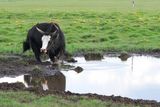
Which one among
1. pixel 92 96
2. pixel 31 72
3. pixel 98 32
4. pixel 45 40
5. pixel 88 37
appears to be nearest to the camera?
pixel 92 96

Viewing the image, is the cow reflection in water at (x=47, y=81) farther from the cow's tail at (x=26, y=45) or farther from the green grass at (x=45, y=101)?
the cow's tail at (x=26, y=45)

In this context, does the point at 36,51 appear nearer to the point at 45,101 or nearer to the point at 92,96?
the point at 92,96

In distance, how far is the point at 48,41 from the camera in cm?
1831

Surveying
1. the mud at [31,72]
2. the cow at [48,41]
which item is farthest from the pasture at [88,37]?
the cow at [48,41]

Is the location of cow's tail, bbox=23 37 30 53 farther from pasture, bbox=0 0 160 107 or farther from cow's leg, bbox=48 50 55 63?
cow's leg, bbox=48 50 55 63

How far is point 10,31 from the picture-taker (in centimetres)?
2702

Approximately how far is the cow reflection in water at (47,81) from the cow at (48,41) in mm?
2219

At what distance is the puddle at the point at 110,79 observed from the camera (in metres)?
14.2

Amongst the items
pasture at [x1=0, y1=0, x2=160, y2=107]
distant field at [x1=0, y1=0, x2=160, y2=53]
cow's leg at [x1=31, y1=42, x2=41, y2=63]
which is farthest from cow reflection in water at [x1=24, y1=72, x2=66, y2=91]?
distant field at [x1=0, y1=0, x2=160, y2=53]

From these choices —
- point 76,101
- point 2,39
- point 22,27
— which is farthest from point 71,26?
point 76,101

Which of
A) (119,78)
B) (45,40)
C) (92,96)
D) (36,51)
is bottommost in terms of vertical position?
(119,78)

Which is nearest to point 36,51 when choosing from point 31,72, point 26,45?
point 26,45

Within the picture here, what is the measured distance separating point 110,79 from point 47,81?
6.41 ft

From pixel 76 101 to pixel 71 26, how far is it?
17537mm
